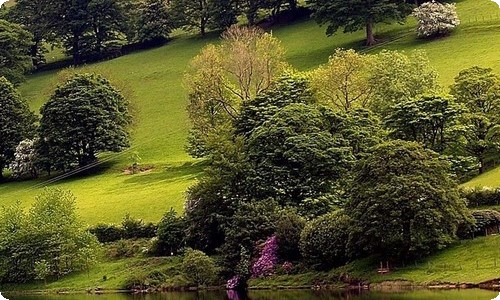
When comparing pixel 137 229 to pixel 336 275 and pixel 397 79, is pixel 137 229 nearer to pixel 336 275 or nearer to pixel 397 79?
pixel 336 275

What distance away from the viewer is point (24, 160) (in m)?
101

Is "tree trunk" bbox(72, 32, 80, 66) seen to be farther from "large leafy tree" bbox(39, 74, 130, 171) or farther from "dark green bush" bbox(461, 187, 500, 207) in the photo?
"dark green bush" bbox(461, 187, 500, 207)

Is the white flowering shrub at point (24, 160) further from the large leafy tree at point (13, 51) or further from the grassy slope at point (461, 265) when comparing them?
the grassy slope at point (461, 265)

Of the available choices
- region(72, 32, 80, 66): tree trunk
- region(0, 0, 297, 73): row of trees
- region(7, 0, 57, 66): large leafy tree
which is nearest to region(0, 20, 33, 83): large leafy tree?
region(0, 0, 297, 73): row of trees

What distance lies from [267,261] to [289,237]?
2.14 metres

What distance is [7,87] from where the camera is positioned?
10781 cm

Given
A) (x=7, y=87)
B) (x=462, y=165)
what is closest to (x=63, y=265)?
(x=462, y=165)

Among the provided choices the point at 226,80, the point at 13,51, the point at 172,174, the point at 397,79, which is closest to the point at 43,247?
the point at 172,174

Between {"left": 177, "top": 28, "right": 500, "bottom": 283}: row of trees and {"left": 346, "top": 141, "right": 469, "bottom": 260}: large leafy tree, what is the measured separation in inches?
2.8

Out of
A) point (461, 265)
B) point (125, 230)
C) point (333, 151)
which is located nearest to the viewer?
point (461, 265)

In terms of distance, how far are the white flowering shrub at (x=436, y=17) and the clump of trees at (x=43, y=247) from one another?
56075mm

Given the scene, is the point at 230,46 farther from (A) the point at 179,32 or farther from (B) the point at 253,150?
(A) the point at 179,32

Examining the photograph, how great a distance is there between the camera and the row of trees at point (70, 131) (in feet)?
322

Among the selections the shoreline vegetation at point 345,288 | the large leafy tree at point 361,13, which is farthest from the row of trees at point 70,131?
the shoreline vegetation at point 345,288
